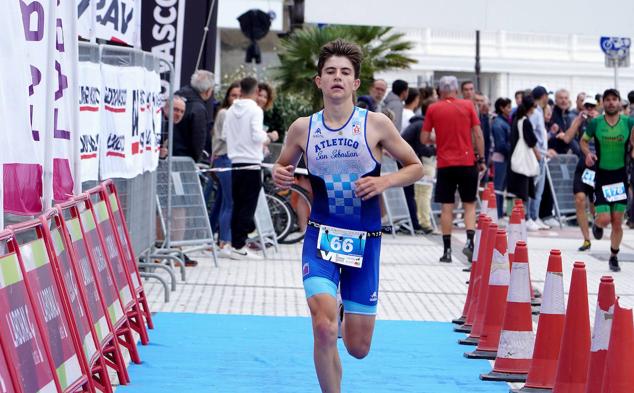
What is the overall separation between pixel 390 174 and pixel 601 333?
1.47 meters

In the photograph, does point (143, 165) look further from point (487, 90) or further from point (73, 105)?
point (487, 90)

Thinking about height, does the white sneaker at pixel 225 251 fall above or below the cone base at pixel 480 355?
below

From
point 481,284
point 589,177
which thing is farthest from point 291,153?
point 589,177

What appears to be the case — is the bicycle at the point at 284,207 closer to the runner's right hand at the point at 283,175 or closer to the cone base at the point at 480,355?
the cone base at the point at 480,355

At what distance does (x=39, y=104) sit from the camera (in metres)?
7.25

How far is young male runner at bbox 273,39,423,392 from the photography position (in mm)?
6898

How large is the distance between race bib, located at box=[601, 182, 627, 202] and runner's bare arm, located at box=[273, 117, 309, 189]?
8.62 m

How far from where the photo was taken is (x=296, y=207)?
17.5 metres

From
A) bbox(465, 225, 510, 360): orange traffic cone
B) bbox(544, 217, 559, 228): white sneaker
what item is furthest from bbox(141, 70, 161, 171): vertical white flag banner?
bbox(544, 217, 559, 228): white sneaker

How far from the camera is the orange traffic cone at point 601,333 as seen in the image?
6.15 m

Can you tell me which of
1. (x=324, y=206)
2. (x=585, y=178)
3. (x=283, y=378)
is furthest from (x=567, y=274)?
(x=324, y=206)

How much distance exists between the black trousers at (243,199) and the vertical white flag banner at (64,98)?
6.70 m

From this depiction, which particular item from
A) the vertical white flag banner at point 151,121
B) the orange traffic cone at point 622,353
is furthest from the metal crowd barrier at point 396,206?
the orange traffic cone at point 622,353

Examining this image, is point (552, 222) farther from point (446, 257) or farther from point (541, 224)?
point (446, 257)
